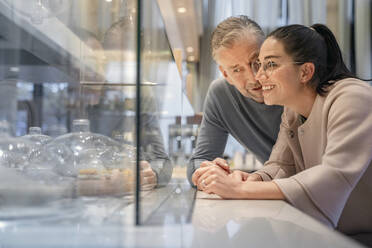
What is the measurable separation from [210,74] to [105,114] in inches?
135

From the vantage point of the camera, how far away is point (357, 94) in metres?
0.83

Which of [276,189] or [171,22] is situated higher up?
[171,22]

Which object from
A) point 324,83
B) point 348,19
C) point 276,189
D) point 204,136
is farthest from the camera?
point 348,19

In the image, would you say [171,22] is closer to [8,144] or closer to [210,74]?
[210,74]

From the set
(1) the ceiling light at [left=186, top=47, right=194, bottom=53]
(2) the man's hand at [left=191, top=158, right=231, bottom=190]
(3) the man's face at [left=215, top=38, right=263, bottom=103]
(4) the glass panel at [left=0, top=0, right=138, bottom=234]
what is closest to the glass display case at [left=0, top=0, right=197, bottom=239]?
(4) the glass panel at [left=0, top=0, right=138, bottom=234]

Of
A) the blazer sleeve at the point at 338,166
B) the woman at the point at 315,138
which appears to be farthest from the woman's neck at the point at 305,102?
the blazer sleeve at the point at 338,166

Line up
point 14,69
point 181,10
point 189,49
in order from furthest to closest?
point 189,49 < point 181,10 < point 14,69

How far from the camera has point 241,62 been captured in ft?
4.16

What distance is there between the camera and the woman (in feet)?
2.45

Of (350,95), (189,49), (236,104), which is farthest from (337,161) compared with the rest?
(189,49)

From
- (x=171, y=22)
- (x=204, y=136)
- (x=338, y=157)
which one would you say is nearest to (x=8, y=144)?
(x=338, y=157)

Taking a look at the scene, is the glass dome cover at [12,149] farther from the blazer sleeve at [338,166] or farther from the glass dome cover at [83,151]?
the blazer sleeve at [338,166]

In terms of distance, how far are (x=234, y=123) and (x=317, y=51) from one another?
611 millimetres

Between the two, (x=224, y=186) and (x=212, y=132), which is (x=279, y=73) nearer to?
(x=224, y=186)
